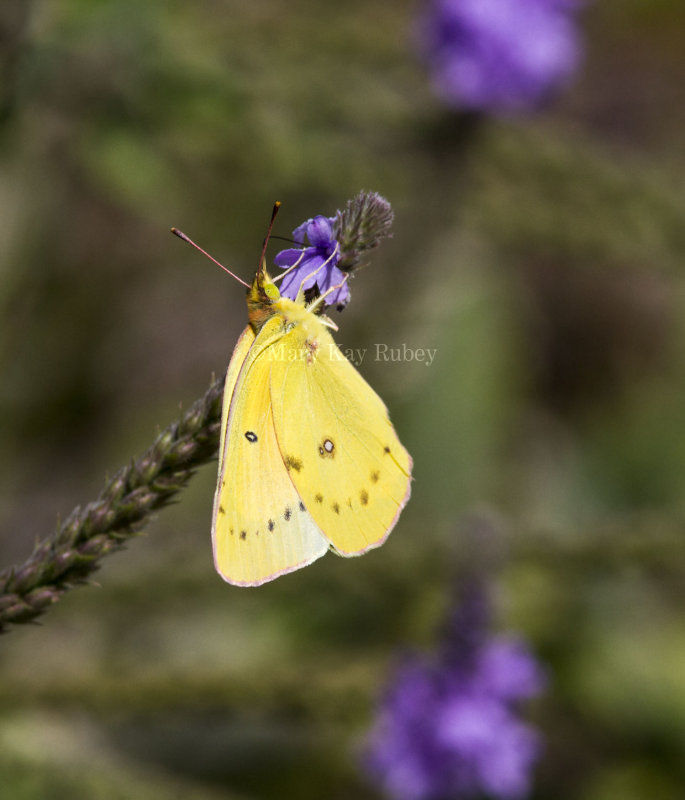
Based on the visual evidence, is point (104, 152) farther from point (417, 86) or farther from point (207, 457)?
point (207, 457)

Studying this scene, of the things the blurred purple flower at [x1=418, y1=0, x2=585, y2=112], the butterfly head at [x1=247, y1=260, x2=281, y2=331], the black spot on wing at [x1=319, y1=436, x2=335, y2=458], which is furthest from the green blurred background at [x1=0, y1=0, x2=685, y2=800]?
the butterfly head at [x1=247, y1=260, x2=281, y2=331]

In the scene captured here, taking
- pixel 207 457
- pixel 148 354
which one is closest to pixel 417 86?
pixel 148 354

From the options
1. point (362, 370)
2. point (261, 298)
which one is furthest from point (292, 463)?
point (362, 370)

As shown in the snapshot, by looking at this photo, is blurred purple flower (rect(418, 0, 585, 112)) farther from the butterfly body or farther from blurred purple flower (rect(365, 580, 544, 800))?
the butterfly body

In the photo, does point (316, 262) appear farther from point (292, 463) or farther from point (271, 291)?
point (292, 463)

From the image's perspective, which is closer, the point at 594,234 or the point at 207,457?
the point at 207,457

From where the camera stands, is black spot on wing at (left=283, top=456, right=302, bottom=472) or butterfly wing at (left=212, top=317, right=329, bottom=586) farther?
black spot on wing at (left=283, top=456, right=302, bottom=472)

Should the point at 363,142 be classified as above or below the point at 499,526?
above
